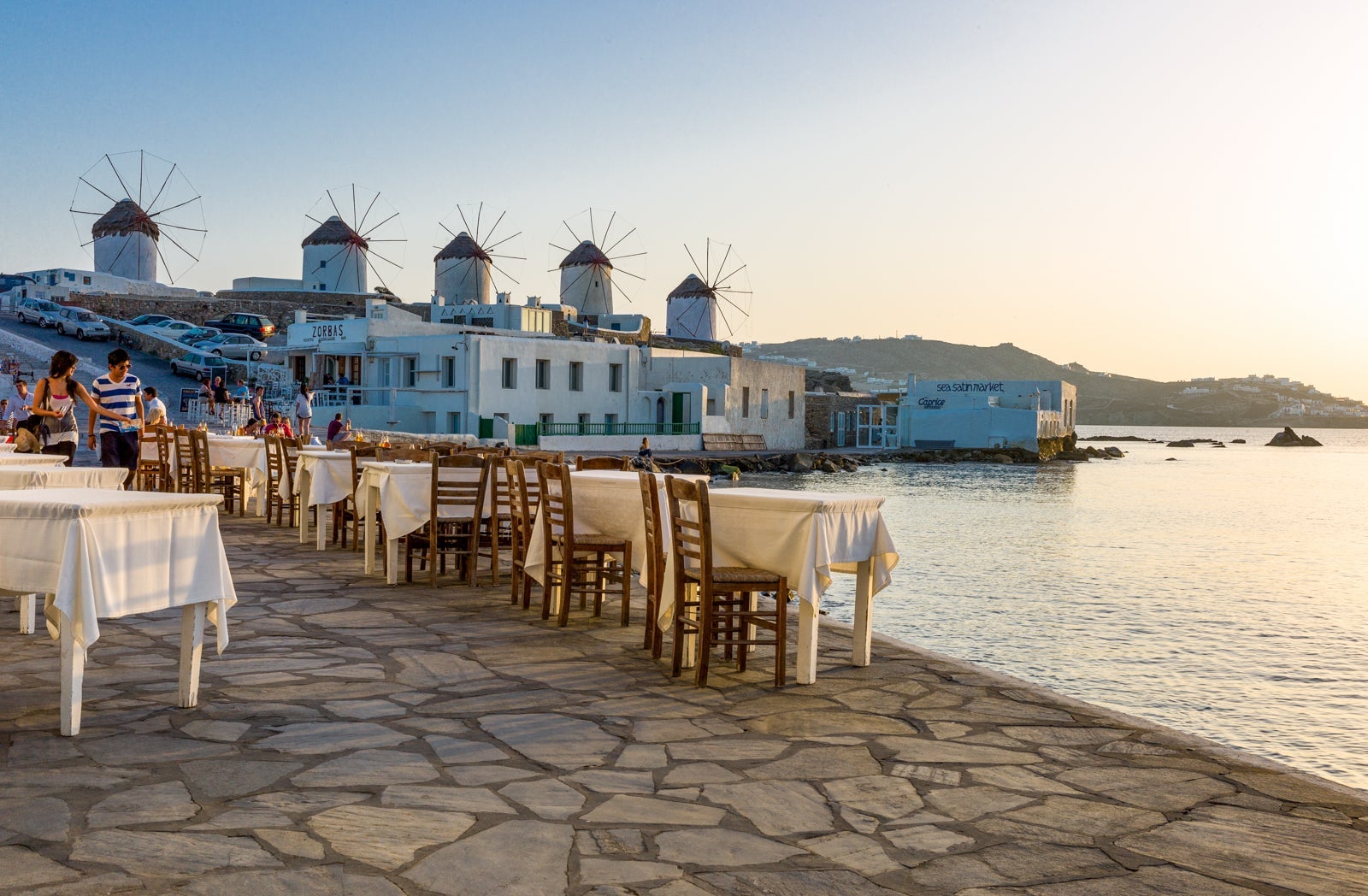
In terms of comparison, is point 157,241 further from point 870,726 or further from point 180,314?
point 870,726

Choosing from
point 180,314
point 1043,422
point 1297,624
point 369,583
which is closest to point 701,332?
point 1043,422

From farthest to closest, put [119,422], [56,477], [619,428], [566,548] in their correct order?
[619,428] < [119,422] < [566,548] < [56,477]

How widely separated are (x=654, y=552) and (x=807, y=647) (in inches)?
41.8

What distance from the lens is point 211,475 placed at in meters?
13.6

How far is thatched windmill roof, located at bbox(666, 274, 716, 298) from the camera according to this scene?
8169 cm

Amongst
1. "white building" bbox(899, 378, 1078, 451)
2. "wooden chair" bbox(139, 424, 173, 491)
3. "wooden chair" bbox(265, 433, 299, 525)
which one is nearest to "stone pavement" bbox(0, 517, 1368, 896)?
"wooden chair" bbox(265, 433, 299, 525)

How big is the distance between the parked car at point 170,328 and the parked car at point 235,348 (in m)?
1.92

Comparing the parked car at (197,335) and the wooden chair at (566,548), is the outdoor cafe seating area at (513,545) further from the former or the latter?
the parked car at (197,335)

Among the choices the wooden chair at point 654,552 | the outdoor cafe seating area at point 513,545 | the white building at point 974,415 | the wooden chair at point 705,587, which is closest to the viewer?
the outdoor cafe seating area at point 513,545

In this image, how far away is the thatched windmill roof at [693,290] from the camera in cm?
8169

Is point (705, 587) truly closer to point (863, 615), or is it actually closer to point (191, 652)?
point (863, 615)

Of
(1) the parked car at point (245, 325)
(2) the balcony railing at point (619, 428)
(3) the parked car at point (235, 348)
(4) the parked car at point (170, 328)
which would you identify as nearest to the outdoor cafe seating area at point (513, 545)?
(2) the balcony railing at point (619, 428)

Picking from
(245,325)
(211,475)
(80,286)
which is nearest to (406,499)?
(211,475)

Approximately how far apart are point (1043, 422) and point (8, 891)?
2740 inches
